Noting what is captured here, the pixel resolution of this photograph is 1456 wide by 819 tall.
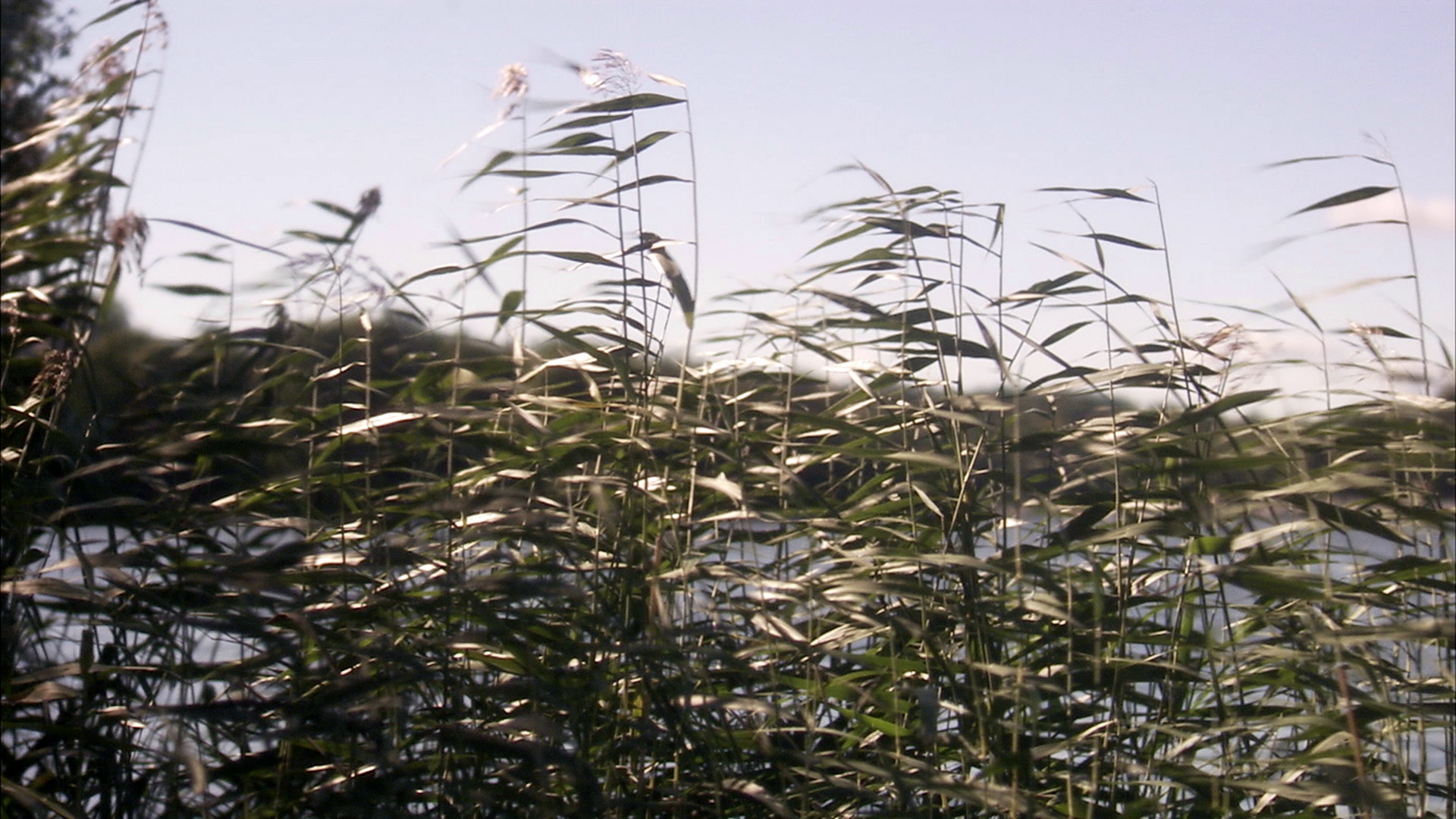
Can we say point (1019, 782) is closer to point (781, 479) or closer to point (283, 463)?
point (781, 479)

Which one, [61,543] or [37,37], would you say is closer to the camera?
[61,543]

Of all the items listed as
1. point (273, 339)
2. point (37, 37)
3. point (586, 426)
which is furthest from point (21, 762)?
point (37, 37)

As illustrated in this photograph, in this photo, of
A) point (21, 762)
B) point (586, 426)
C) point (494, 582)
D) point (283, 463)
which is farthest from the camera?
point (283, 463)

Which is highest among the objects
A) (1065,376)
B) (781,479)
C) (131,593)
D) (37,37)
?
(37,37)

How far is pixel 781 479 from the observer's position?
181 centimetres

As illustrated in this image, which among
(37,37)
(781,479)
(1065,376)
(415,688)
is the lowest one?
(415,688)

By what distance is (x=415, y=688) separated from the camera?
1831 millimetres

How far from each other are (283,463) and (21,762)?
0.64 m

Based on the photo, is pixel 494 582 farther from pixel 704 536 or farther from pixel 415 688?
pixel 704 536

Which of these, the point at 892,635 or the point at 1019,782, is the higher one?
the point at 892,635

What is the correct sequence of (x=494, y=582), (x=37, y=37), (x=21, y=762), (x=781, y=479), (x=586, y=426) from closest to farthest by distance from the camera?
1. (x=494, y=582)
2. (x=781, y=479)
3. (x=21, y=762)
4. (x=586, y=426)
5. (x=37, y=37)

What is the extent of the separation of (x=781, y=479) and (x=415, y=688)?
25.5 inches

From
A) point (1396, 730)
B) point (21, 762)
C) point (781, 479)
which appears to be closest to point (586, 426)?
point (781, 479)

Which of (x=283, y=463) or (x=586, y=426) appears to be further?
(x=283, y=463)
